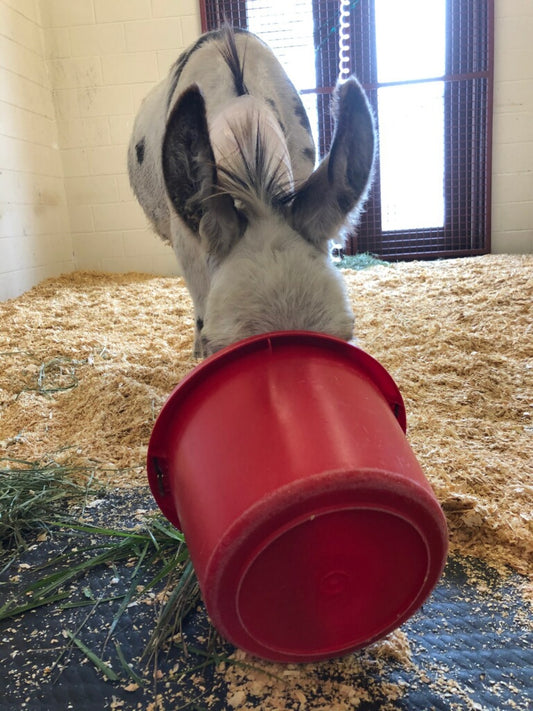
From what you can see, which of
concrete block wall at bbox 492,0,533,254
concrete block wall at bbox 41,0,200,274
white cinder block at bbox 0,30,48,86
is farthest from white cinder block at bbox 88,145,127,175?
concrete block wall at bbox 492,0,533,254

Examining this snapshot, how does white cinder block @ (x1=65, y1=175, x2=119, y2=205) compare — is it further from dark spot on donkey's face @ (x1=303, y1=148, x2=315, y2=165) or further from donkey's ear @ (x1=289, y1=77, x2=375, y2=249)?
donkey's ear @ (x1=289, y1=77, x2=375, y2=249)

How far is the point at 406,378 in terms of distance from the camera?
295cm

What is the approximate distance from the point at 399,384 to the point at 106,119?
6.21 m

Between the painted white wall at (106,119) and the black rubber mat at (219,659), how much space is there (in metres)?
5.72

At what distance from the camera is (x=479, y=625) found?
1382 mm

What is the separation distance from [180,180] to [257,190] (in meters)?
0.24

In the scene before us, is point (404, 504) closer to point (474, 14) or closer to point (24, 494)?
point (24, 494)

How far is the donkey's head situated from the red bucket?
236mm

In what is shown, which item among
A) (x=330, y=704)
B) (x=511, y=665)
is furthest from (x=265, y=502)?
(x=511, y=665)

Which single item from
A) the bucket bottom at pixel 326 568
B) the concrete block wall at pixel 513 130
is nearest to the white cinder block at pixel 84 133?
the concrete block wall at pixel 513 130

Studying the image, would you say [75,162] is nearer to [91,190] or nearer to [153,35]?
[91,190]

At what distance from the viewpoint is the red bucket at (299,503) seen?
1.00 meters

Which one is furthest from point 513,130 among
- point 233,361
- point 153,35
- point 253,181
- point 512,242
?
point 233,361

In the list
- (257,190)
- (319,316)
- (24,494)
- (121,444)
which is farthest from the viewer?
(121,444)
